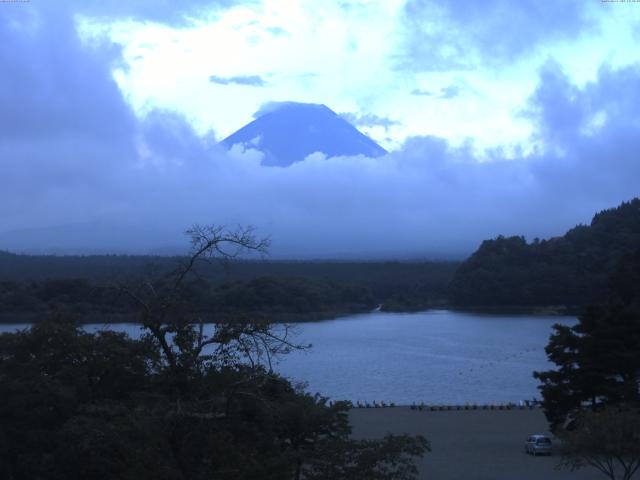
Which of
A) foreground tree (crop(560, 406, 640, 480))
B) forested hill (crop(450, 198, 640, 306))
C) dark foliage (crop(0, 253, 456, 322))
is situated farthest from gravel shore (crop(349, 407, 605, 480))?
forested hill (crop(450, 198, 640, 306))

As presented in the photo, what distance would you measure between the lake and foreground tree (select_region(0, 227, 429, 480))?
576cm

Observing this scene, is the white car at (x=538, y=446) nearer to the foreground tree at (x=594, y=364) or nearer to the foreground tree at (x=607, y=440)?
the foreground tree at (x=594, y=364)

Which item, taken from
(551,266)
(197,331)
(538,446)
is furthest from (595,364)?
(551,266)

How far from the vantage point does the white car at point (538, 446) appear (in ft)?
36.6

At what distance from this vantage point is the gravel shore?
9.92 meters

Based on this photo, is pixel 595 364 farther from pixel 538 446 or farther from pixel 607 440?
pixel 607 440

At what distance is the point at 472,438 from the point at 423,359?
44.9ft

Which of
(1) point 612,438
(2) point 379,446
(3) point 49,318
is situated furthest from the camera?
(1) point 612,438

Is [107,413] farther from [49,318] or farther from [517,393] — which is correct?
[517,393]

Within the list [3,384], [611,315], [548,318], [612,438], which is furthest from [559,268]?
[3,384]

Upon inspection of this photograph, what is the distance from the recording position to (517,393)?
791 inches

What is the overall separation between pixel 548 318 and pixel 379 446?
36527 millimetres

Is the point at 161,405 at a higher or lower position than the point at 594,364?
higher

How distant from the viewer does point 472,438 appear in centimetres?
1273
